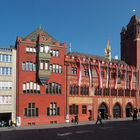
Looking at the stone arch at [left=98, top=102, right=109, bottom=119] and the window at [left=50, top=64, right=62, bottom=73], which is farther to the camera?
the stone arch at [left=98, top=102, right=109, bottom=119]

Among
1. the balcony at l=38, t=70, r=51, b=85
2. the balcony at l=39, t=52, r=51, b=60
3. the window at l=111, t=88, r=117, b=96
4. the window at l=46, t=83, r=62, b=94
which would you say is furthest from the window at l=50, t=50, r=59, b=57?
the window at l=111, t=88, r=117, b=96

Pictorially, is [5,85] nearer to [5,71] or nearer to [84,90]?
[5,71]

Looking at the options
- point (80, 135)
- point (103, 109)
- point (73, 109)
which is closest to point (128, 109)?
point (103, 109)

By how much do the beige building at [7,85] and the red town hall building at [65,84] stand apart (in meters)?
1.16

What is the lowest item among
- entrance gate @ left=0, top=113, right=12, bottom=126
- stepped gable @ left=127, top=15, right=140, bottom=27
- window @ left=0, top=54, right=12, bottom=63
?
entrance gate @ left=0, top=113, right=12, bottom=126

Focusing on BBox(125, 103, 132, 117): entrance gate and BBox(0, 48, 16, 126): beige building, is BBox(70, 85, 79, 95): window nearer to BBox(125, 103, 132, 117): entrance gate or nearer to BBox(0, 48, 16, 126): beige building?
BBox(0, 48, 16, 126): beige building

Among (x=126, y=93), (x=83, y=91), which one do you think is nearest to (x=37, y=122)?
(x=83, y=91)

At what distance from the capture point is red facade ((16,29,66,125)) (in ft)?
258

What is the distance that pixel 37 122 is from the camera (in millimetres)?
79375

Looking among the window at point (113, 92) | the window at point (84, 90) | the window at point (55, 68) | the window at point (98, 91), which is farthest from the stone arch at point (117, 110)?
the window at point (55, 68)

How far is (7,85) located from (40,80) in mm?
7478

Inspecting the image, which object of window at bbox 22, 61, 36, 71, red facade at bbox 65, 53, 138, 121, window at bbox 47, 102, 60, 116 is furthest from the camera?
red facade at bbox 65, 53, 138, 121

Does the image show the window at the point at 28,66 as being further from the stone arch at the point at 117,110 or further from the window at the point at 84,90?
the stone arch at the point at 117,110

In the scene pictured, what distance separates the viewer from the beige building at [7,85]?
76750mm
